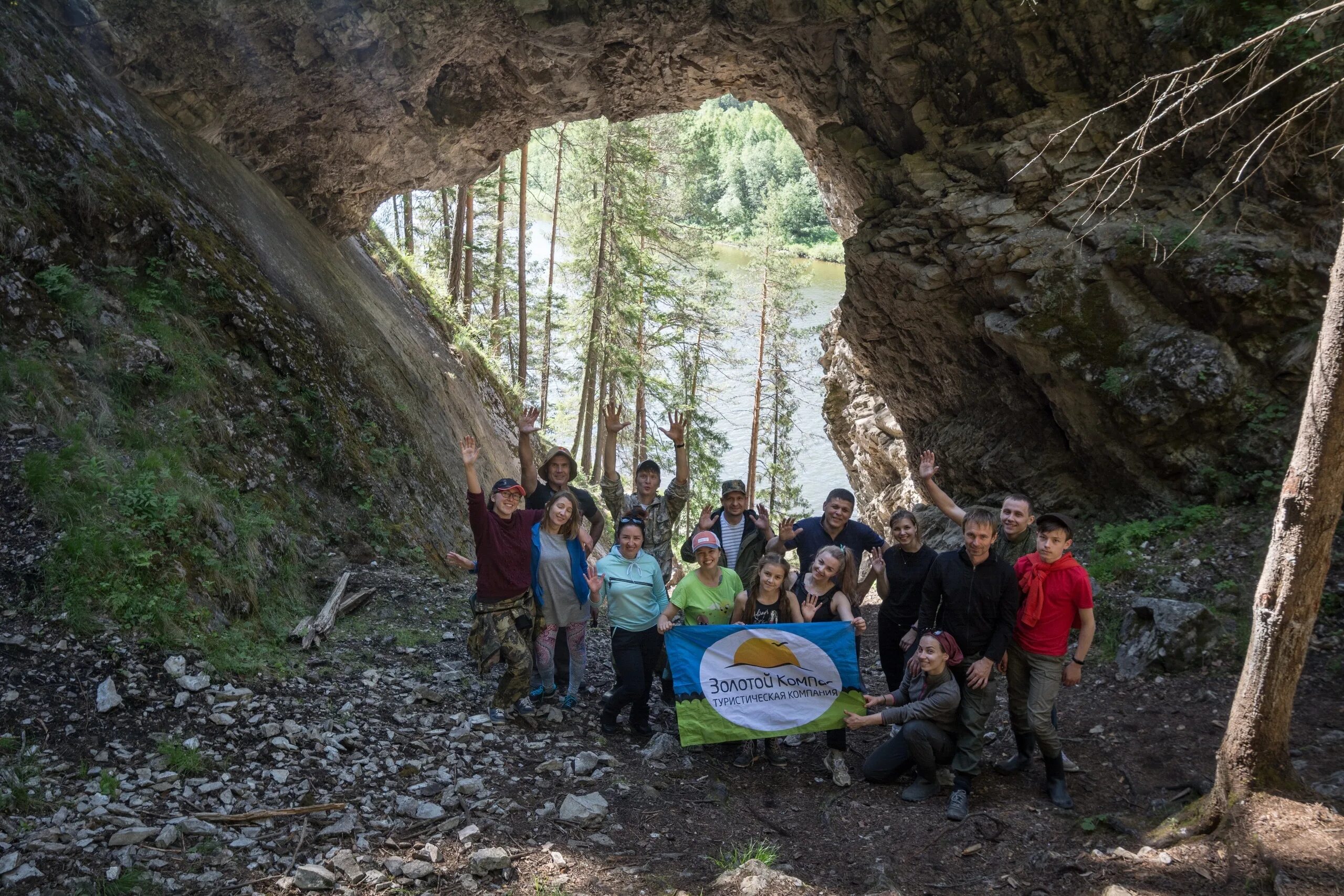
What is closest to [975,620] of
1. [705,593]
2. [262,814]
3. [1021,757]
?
[1021,757]

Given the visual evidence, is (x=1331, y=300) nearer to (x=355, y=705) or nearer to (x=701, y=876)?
(x=701, y=876)

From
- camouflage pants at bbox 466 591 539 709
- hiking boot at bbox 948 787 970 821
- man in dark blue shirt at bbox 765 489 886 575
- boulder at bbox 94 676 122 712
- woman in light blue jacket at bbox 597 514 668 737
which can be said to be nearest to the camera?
boulder at bbox 94 676 122 712

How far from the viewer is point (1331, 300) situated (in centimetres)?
446

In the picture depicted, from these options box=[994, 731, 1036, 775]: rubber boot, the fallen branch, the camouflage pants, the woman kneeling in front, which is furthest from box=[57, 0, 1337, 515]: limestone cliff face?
the fallen branch

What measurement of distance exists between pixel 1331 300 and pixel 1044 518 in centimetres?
200

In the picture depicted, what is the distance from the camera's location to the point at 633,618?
662cm

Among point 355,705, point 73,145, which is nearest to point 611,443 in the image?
point 355,705

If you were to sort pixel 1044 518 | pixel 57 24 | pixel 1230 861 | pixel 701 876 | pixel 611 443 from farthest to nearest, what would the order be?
pixel 57 24 < pixel 611 443 < pixel 1044 518 < pixel 701 876 < pixel 1230 861

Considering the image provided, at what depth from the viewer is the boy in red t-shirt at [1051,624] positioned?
563 centimetres

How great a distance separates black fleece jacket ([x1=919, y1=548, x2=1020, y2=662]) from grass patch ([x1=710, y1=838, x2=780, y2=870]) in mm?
1936

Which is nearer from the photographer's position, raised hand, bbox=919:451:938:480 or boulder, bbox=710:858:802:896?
boulder, bbox=710:858:802:896

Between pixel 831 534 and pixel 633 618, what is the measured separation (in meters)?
1.85

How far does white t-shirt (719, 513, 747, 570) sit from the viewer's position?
765cm

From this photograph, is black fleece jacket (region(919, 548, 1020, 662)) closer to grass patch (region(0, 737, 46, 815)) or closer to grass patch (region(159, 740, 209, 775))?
grass patch (region(159, 740, 209, 775))
